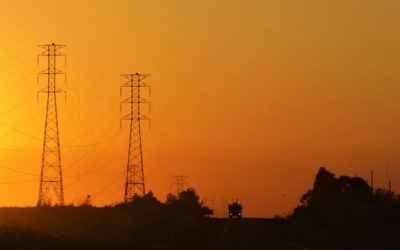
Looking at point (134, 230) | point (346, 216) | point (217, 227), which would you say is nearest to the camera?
point (134, 230)

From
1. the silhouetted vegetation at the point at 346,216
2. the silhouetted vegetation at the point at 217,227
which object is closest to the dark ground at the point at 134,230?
the silhouetted vegetation at the point at 217,227

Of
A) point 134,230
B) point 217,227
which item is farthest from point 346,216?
point 217,227

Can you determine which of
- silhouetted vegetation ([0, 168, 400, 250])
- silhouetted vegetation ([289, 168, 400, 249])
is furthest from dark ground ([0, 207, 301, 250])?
silhouetted vegetation ([289, 168, 400, 249])

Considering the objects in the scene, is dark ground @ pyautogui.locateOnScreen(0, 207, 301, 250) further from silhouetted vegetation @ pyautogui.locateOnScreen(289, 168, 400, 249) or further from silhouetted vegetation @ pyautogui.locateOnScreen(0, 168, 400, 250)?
silhouetted vegetation @ pyautogui.locateOnScreen(289, 168, 400, 249)

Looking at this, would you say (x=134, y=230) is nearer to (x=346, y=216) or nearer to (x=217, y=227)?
(x=346, y=216)

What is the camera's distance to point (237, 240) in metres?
88.5

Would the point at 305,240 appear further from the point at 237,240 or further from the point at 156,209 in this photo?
the point at 156,209

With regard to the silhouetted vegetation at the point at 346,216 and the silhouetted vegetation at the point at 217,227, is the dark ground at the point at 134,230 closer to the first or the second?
the silhouetted vegetation at the point at 217,227

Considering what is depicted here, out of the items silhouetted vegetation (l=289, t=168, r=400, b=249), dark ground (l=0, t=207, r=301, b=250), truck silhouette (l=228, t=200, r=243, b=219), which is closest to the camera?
silhouetted vegetation (l=289, t=168, r=400, b=249)

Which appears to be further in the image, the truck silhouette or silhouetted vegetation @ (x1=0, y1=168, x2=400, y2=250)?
the truck silhouette

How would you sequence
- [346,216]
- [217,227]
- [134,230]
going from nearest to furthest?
[134,230], [346,216], [217,227]

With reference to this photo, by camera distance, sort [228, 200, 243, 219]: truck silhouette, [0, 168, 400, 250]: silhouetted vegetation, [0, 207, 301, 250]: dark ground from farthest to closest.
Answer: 1. [228, 200, 243, 219]: truck silhouette
2. [0, 207, 301, 250]: dark ground
3. [0, 168, 400, 250]: silhouetted vegetation

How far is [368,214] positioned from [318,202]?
33090 millimetres

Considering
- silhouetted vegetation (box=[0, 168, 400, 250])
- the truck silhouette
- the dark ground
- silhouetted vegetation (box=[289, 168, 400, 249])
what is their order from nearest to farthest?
silhouetted vegetation (box=[0, 168, 400, 250])
silhouetted vegetation (box=[289, 168, 400, 249])
the dark ground
the truck silhouette
